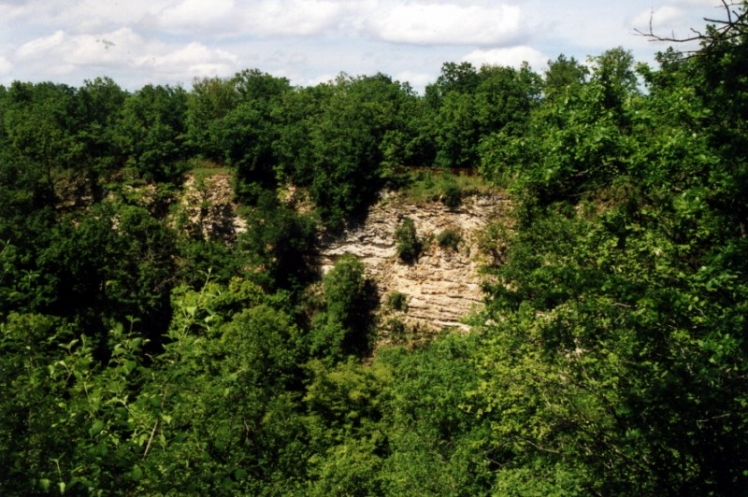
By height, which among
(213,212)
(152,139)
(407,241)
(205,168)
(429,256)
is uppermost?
(152,139)

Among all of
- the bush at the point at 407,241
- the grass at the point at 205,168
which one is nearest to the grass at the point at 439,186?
the bush at the point at 407,241

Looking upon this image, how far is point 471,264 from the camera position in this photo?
1085 inches

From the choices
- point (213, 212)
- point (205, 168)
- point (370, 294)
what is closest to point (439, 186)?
point (370, 294)

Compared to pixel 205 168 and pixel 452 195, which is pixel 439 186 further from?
pixel 205 168

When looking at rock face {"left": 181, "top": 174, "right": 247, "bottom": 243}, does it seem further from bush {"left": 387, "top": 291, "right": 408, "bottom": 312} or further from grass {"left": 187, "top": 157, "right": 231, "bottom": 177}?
bush {"left": 387, "top": 291, "right": 408, "bottom": 312}

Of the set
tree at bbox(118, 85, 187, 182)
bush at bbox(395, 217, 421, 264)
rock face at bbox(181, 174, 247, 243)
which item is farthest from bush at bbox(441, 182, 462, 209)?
tree at bbox(118, 85, 187, 182)

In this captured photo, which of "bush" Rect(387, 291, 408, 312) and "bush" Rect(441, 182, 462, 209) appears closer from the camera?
"bush" Rect(441, 182, 462, 209)

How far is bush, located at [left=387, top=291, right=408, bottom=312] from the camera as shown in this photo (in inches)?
1121

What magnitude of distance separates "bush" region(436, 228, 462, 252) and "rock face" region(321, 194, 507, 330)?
0.33ft

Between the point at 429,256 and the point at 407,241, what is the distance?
1141 mm

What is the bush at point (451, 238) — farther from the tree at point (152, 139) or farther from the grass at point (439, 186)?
the tree at point (152, 139)

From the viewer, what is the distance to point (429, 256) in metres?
28.5

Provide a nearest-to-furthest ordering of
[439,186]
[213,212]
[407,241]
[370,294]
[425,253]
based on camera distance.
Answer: [439,186]
[407,241]
[425,253]
[370,294]
[213,212]

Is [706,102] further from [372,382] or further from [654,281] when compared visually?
[372,382]
